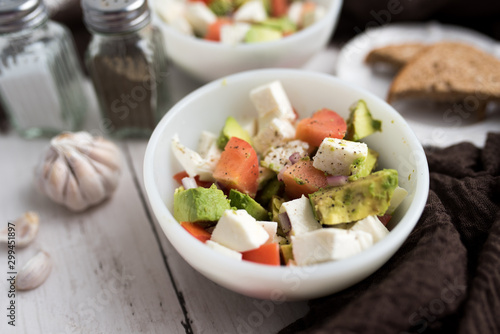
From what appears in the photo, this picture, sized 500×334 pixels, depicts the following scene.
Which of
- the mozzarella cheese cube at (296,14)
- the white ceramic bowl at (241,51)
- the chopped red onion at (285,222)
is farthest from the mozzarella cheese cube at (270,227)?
the mozzarella cheese cube at (296,14)

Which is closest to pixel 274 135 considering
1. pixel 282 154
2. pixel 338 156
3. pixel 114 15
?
pixel 282 154

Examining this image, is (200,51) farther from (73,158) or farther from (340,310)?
(340,310)

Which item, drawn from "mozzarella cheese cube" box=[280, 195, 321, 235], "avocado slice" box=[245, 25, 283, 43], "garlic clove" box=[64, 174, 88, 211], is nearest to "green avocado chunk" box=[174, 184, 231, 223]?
"mozzarella cheese cube" box=[280, 195, 321, 235]

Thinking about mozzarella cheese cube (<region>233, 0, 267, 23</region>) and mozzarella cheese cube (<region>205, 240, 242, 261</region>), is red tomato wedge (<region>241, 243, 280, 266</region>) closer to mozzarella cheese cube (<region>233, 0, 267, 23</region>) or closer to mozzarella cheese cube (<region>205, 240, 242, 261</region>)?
mozzarella cheese cube (<region>205, 240, 242, 261</region>)

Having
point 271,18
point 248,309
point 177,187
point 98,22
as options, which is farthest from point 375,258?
point 271,18

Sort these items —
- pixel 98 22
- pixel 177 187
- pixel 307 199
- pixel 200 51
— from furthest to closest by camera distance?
pixel 200 51
pixel 98 22
pixel 177 187
pixel 307 199

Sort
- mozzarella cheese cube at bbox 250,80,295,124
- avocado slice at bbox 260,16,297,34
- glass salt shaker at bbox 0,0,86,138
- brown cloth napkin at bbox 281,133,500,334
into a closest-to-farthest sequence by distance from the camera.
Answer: brown cloth napkin at bbox 281,133,500,334 < mozzarella cheese cube at bbox 250,80,295,124 < glass salt shaker at bbox 0,0,86,138 < avocado slice at bbox 260,16,297,34

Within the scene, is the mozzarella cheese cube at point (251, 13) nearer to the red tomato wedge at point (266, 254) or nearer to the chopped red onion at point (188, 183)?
the chopped red onion at point (188, 183)
